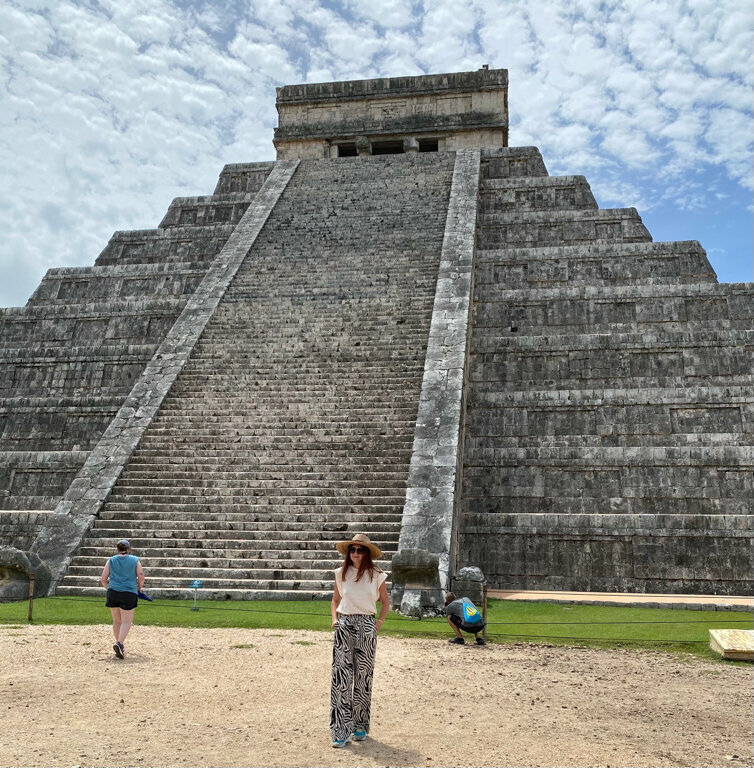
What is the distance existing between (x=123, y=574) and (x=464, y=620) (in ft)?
11.3

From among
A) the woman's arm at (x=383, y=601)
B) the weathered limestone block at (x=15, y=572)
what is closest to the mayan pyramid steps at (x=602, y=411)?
the weathered limestone block at (x=15, y=572)

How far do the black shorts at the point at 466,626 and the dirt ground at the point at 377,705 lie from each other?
24cm

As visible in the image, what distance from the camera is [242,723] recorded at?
5348mm

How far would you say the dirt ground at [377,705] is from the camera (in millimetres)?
4773

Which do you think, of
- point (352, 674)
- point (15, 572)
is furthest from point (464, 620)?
point (15, 572)

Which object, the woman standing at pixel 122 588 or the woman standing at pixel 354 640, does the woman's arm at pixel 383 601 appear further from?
the woman standing at pixel 122 588

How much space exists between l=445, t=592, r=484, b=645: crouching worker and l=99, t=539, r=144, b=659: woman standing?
3201 mm

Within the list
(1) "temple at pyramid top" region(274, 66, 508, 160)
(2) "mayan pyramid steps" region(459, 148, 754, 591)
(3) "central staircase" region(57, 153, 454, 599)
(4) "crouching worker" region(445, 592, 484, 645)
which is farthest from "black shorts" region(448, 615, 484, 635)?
(1) "temple at pyramid top" region(274, 66, 508, 160)

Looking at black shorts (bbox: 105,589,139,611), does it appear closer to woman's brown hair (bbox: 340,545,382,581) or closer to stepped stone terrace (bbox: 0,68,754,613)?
woman's brown hair (bbox: 340,545,382,581)

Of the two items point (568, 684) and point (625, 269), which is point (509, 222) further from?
point (568, 684)

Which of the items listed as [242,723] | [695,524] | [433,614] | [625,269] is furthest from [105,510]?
[625,269]

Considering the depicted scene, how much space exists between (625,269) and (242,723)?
15581 millimetres

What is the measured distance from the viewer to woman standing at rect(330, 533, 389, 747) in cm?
507

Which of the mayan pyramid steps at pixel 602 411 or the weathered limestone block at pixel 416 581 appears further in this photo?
the mayan pyramid steps at pixel 602 411
